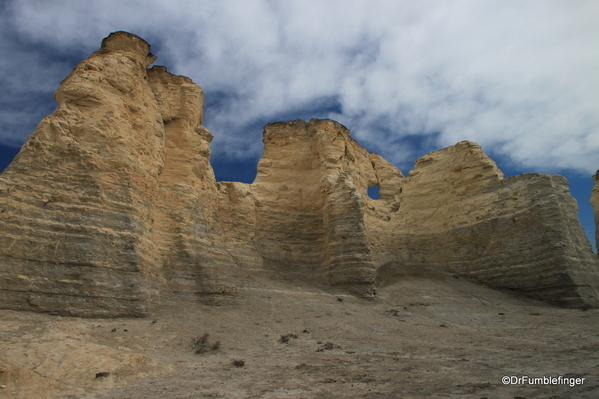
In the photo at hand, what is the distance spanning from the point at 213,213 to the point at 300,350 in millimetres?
7173

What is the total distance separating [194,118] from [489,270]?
1375 cm

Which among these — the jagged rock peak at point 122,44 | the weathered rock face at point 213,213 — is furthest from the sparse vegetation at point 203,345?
the jagged rock peak at point 122,44

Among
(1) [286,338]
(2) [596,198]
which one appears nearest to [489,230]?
(1) [286,338]

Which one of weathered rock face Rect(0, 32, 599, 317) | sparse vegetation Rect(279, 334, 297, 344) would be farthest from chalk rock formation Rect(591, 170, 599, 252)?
sparse vegetation Rect(279, 334, 297, 344)

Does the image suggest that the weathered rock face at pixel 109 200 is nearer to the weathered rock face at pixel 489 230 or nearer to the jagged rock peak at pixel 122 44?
the jagged rock peak at pixel 122 44

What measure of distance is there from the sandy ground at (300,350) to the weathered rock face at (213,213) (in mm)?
940

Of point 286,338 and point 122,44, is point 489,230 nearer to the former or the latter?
point 286,338

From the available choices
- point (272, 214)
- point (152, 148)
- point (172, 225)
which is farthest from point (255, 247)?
point (152, 148)

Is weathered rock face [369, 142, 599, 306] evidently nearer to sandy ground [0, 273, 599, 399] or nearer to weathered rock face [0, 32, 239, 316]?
sandy ground [0, 273, 599, 399]

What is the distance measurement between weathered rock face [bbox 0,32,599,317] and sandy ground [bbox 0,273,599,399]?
940mm

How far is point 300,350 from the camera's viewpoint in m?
8.78

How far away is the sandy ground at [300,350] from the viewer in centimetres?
541

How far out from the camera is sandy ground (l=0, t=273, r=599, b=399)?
213 inches

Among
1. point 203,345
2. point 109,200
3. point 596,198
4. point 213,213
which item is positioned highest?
point 596,198
